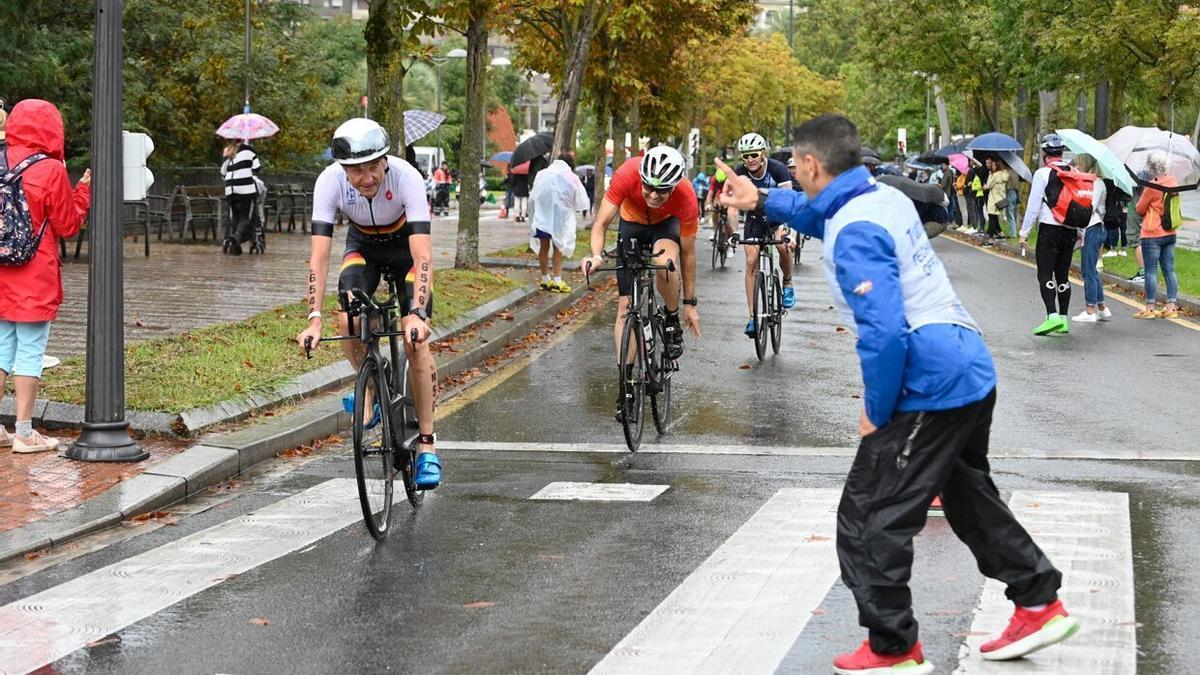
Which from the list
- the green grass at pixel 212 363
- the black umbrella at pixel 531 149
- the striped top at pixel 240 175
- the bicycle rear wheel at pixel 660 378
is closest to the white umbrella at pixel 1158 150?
the green grass at pixel 212 363

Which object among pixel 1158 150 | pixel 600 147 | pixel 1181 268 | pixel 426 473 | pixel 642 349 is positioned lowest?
pixel 426 473

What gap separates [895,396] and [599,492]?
11.9 feet

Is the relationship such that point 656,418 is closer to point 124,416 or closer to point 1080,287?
→ point 124,416

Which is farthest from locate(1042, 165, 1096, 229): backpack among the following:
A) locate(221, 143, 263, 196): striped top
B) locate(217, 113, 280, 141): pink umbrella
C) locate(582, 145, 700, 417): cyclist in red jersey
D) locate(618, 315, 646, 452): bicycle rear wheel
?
locate(217, 113, 280, 141): pink umbrella

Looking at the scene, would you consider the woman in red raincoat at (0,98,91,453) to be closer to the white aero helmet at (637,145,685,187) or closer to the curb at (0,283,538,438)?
the curb at (0,283,538,438)

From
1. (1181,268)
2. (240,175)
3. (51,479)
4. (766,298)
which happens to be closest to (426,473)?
(51,479)

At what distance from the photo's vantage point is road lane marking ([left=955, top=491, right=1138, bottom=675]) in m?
5.56

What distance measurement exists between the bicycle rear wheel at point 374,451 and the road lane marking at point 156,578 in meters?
0.31

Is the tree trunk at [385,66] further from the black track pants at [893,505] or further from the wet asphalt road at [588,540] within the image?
the black track pants at [893,505]

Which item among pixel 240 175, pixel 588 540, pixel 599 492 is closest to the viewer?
pixel 588 540

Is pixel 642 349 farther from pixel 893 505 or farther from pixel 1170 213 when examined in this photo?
pixel 1170 213

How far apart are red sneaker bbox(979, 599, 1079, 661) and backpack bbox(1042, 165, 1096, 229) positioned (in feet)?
37.8

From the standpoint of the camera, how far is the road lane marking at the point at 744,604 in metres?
5.64

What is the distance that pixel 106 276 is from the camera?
926 cm
